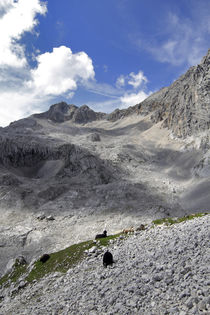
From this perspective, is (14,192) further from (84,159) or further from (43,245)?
(84,159)

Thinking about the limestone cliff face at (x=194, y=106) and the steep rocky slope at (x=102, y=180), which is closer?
the steep rocky slope at (x=102, y=180)

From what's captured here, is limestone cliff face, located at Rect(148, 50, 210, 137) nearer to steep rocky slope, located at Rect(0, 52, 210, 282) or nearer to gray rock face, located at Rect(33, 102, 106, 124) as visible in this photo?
steep rocky slope, located at Rect(0, 52, 210, 282)

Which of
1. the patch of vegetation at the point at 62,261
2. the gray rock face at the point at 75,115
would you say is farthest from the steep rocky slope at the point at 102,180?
the gray rock face at the point at 75,115

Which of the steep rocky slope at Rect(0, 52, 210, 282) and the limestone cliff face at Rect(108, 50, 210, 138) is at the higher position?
the limestone cliff face at Rect(108, 50, 210, 138)

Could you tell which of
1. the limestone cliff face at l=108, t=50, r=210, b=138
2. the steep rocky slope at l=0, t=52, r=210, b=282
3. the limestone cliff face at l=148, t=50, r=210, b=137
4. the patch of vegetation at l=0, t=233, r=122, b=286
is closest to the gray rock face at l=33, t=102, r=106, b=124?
the steep rocky slope at l=0, t=52, r=210, b=282

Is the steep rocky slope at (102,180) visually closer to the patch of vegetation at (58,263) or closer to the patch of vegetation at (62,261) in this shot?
the patch of vegetation at (58,263)

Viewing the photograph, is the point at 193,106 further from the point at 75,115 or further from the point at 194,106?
the point at 75,115

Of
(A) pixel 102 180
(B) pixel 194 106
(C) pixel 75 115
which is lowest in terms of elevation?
(A) pixel 102 180

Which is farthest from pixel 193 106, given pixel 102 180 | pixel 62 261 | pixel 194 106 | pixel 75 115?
pixel 75 115

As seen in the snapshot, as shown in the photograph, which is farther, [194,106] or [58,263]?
[194,106]

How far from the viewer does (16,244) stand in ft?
98.5

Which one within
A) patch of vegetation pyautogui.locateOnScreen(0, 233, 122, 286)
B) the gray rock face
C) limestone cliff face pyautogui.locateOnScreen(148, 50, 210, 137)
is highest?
the gray rock face

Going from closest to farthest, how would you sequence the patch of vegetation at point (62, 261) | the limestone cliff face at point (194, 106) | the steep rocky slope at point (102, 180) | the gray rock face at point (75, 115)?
the patch of vegetation at point (62, 261) → the steep rocky slope at point (102, 180) → the limestone cliff face at point (194, 106) → the gray rock face at point (75, 115)

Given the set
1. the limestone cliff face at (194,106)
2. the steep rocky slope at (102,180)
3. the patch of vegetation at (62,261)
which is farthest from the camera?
the limestone cliff face at (194,106)
